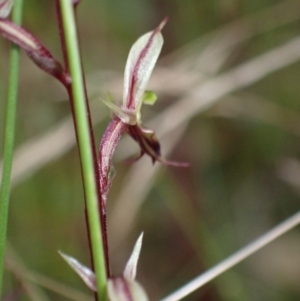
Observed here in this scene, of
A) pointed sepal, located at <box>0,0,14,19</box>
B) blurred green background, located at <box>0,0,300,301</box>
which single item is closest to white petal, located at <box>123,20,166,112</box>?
pointed sepal, located at <box>0,0,14,19</box>

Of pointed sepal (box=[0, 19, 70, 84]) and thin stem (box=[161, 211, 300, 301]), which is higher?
pointed sepal (box=[0, 19, 70, 84])

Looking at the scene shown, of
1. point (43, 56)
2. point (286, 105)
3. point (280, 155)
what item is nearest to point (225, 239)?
point (280, 155)

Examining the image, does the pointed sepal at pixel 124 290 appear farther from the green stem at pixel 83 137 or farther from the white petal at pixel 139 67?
the white petal at pixel 139 67

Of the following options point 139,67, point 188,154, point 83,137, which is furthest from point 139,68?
point 188,154

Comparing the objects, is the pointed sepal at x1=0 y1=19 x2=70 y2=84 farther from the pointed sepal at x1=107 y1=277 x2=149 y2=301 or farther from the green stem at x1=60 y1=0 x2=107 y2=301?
the pointed sepal at x1=107 y1=277 x2=149 y2=301

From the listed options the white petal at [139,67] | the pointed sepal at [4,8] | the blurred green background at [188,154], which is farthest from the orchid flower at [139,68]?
the blurred green background at [188,154]

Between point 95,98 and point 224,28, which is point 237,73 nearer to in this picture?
point 224,28
